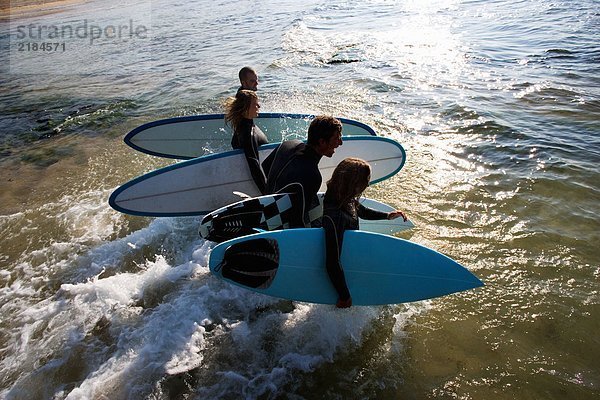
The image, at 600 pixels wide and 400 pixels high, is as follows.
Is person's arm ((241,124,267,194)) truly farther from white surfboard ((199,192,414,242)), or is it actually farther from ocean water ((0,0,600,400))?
ocean water ((0,0,600,400))

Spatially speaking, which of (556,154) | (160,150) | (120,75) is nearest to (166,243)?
(160,150)

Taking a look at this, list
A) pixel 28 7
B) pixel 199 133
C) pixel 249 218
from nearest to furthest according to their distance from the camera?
pixel 249 218 → pixel 199 133 → pixel 28 7

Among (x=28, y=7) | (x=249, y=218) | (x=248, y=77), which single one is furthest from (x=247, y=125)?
(x=28, y=7)

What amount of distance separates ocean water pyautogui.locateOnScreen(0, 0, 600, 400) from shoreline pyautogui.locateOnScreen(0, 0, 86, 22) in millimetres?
23316

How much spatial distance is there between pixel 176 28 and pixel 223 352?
2329 cm

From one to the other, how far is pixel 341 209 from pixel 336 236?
232mm

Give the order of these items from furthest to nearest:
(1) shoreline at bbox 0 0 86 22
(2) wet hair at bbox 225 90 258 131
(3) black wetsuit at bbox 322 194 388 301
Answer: (1) shoreline at bbox 0 0 86 22 → (2) wet hair at bbox 225 90 258 131 → (3) black wetsuit at bbox 322 194 388 301

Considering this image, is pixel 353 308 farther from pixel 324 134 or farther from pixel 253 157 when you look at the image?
pixel 253 157

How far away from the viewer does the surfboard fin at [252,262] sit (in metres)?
3.59

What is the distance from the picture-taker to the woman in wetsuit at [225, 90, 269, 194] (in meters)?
4.82

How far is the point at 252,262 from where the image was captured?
364cm

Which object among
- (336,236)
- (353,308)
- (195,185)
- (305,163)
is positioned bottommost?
(353,308)

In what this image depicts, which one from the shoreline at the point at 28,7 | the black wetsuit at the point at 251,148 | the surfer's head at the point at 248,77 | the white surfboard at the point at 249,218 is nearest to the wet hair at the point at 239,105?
the black wetsuit at the point at 251,148

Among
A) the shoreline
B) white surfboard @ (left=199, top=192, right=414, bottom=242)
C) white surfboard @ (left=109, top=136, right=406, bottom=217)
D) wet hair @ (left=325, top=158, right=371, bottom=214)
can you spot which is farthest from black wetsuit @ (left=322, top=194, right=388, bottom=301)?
the shoreline
